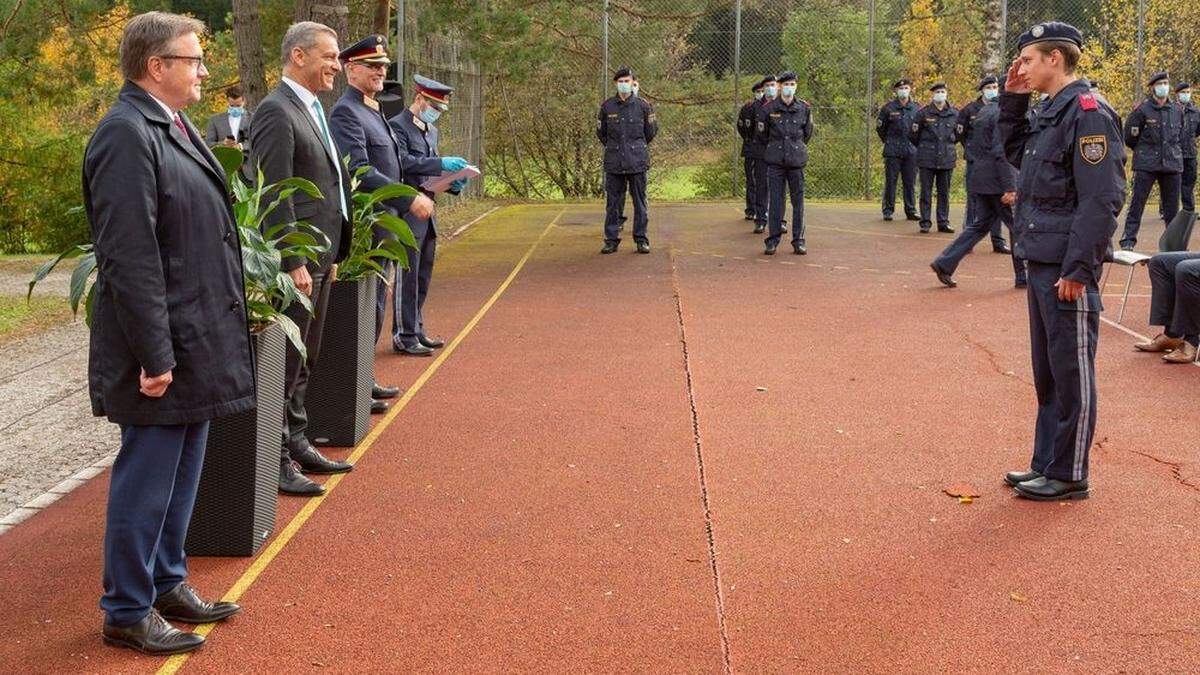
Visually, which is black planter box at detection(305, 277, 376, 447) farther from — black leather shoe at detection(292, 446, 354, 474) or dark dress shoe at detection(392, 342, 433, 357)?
dark dress shoe at detection(392, 342, 433, 357)

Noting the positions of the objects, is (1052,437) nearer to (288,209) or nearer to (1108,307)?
(288,209)

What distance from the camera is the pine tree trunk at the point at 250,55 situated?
14688 millimetres

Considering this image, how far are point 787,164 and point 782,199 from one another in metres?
0.41

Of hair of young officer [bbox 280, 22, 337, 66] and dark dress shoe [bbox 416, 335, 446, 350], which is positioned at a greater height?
hair of young officer [bbox 280, 22, 337, 66]

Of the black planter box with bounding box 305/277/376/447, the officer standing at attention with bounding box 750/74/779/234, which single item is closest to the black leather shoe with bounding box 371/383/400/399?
the black planter box with bounding box 305/277/376/447

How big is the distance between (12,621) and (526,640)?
1.75 meters

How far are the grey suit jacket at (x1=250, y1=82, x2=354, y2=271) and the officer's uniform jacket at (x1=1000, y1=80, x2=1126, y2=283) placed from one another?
10.2 feet

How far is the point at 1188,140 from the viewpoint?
16688mm

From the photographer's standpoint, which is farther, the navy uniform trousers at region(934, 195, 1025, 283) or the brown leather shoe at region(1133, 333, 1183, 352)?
the navy uniform trousers at region(934, 195, 1025, 283)

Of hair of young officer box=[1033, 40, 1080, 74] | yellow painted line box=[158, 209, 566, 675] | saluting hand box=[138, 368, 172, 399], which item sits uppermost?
hair of young officer box=[1033, 40, 1080, 74]

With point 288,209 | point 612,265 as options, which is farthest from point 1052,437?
point 612,265

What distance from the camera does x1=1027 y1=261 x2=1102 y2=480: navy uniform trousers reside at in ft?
19.2

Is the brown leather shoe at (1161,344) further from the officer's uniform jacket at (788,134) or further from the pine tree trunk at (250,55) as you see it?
the pine tree trunk at (250,55)

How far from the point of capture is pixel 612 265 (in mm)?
14555
